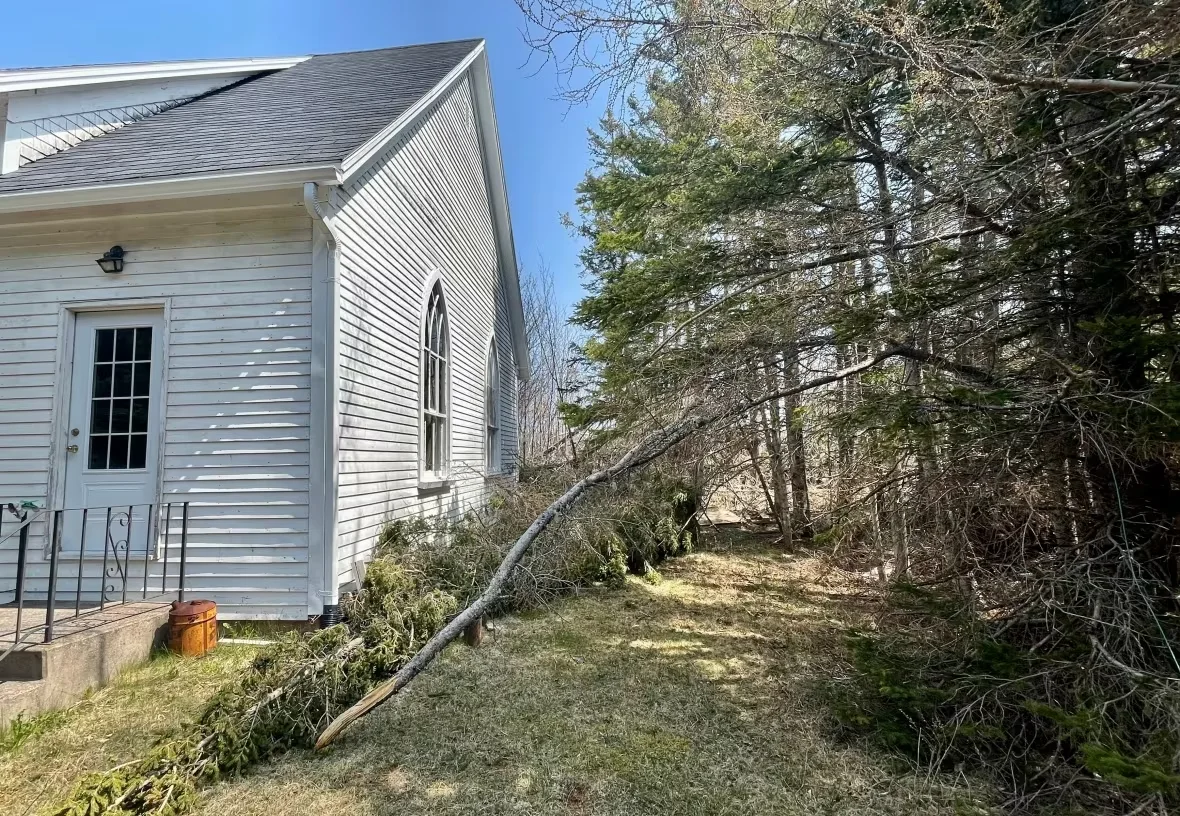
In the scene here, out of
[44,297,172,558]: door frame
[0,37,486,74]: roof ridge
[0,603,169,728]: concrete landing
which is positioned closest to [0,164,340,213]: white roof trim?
[44,297,172,558]: door frame

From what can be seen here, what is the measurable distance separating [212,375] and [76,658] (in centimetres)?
215

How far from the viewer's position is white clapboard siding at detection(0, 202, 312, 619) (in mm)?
4445

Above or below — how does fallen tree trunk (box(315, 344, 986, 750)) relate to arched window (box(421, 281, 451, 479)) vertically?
below

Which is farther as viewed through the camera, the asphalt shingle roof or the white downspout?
the asphalt shingle roof

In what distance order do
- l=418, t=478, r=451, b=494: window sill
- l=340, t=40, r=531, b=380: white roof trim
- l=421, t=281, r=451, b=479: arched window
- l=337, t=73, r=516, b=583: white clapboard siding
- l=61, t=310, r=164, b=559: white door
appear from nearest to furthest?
l=61, t=310, r=164, b=559: white door
l=337, t=73, r=516, b=583: white clapboard siding
l=340, t=40, r=531, b=380: white roof trim
l=418, t=478, r=451, b=494: window sill
l=421, t=281, r=451, b=479: arched window

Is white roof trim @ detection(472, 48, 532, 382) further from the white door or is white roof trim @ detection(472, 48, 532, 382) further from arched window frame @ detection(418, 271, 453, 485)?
the white door

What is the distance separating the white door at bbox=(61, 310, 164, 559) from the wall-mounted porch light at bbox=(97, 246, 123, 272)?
14.8 inches

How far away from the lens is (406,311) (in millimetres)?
6242

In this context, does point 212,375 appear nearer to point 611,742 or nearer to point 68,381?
point 68,381

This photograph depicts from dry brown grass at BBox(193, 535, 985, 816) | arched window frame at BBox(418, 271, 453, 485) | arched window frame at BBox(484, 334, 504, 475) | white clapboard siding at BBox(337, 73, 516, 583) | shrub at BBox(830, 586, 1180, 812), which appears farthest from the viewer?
arched window frame at BBox(484, 334, 504, 475)

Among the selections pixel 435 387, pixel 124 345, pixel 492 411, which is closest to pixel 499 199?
pixel 492 411

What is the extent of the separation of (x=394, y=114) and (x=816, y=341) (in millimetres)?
4969

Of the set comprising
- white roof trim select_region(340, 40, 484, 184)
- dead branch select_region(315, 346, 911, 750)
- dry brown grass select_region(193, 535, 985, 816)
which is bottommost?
dry brown grass select_region(193, 535, 985, 816)

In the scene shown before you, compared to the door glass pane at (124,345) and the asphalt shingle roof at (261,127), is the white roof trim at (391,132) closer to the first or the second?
the asphalt shingle roof at (261,127)
